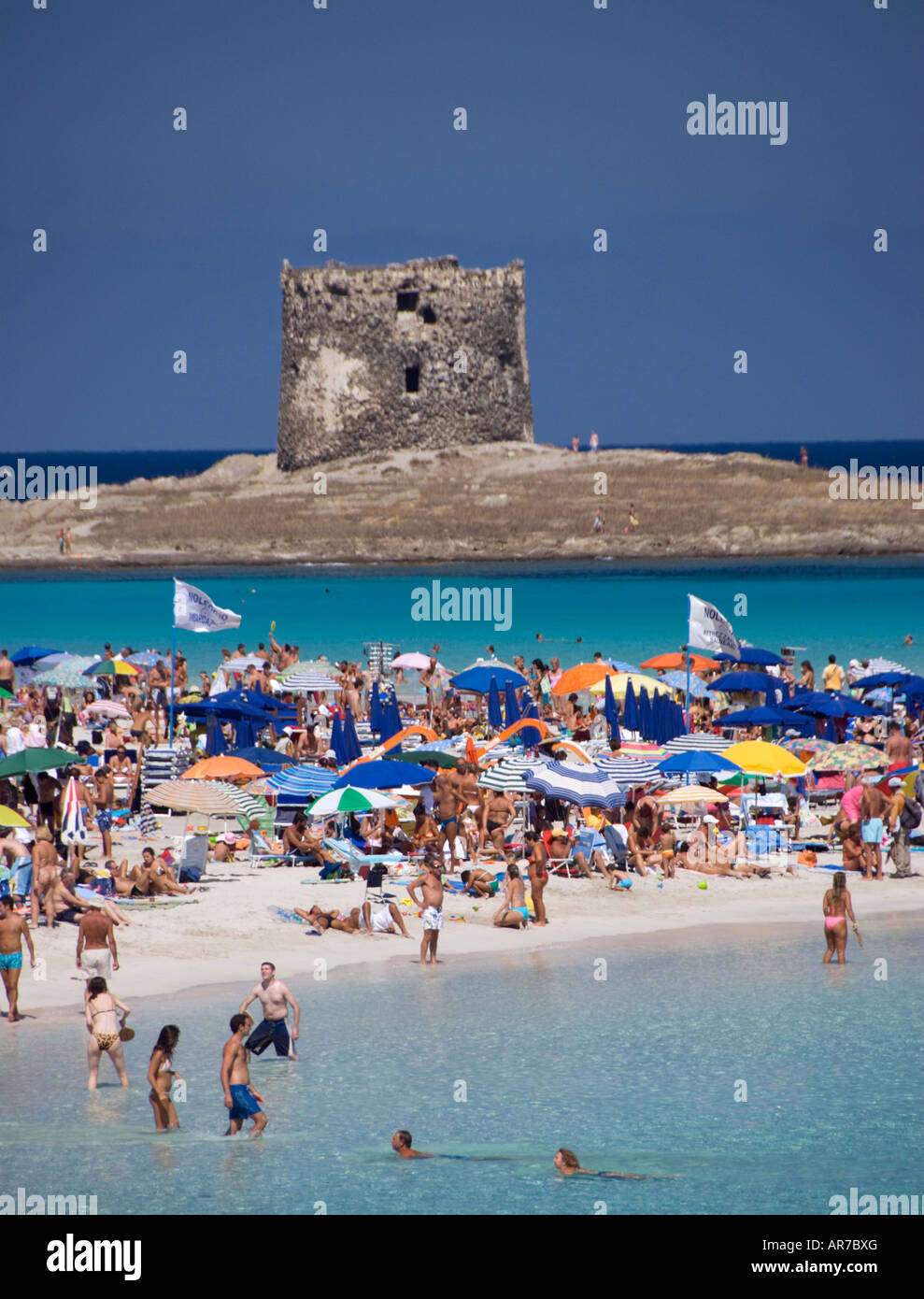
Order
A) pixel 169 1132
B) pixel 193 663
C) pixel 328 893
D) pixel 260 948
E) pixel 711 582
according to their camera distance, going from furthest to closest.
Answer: pixel 711 582 < pixel 193 663 < pixel 328 893 < pixel 260 948 < pixel 169 1132

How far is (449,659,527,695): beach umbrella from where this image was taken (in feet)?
90.9

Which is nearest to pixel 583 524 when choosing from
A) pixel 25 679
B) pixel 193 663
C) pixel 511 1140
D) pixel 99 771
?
pixel 193 663

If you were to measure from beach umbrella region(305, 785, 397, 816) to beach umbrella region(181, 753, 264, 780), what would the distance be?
2254 millimetres

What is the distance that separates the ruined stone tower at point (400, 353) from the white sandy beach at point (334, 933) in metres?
52.0

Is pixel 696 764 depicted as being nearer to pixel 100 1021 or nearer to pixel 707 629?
pixel 707 629

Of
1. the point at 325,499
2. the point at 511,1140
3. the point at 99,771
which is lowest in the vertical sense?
the point at 511,1140

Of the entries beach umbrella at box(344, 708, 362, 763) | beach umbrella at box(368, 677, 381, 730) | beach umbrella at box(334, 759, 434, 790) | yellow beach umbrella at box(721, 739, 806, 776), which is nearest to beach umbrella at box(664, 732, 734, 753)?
yellow beach umbrella at box(721, 739, 806, 776)

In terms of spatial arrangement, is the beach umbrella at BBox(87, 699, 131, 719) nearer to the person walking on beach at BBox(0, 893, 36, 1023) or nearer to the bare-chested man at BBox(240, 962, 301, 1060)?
the person walking on beach at BBox(0, 893, 36, 1023)

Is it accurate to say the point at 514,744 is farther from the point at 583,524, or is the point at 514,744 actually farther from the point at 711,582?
the point at 583,524

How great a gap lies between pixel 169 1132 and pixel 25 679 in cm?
1952

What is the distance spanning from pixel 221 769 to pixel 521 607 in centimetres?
3346

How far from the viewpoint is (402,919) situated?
17578 millimetres

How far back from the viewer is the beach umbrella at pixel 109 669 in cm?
2825
